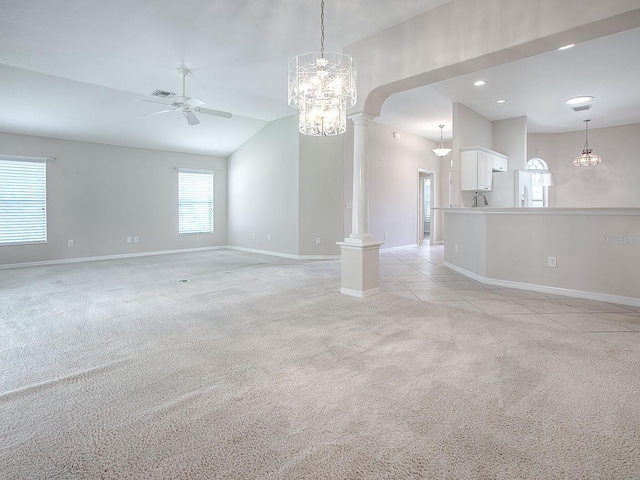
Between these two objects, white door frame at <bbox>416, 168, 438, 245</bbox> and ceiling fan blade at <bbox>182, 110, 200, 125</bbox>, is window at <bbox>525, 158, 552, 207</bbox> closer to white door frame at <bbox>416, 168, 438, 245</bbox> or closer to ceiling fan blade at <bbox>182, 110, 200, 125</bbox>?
white door frame at <bbox>416, 168, 438, 245</bbox>

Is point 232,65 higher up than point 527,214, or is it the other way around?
point 232,65

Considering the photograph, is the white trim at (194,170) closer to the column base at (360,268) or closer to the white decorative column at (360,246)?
the white decorative column at (360,246)

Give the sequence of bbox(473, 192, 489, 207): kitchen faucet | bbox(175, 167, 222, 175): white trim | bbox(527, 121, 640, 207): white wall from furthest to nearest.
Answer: bbox(175, 167, 222, 175): white trim < bbox(527, 121, 640, 207): white wall < bbox(473, 192, 489, 207): kitchen faucet

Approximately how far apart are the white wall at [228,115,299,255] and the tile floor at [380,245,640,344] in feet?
9.32

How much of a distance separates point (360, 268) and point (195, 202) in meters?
6.22

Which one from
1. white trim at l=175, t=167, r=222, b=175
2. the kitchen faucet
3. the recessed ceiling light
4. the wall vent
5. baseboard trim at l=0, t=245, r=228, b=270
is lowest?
baseboard trim at l=0, t=245, r=228, b=270

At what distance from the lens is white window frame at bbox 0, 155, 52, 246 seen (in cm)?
641

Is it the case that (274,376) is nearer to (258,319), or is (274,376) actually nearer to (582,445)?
(258,319)

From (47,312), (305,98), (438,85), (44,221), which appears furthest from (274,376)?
(44,221)

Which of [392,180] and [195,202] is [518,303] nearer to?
[392,180]

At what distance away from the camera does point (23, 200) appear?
6574 mm

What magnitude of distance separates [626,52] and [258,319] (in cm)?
542

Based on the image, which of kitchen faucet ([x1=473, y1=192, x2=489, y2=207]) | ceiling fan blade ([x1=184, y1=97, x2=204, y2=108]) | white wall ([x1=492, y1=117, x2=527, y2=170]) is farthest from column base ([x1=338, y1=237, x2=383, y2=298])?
white wall ([x1=492, y1=117, x2=527, y2=170])

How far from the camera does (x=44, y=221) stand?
6797mm
